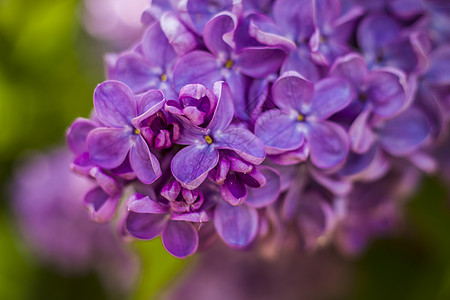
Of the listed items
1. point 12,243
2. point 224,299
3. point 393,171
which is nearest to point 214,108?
point 393,171

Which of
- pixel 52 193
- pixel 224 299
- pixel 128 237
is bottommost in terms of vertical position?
pixel 224 299

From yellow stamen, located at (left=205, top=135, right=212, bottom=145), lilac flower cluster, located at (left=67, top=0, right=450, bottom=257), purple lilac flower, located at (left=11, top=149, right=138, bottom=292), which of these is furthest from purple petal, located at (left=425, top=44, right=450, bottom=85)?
purple lilac flower, located at (left=11, top=149, right=138, bottom=292)

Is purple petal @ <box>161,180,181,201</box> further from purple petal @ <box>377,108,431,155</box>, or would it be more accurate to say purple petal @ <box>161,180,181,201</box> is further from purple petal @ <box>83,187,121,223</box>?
purple petal @ <box>377,108,431,155</box>

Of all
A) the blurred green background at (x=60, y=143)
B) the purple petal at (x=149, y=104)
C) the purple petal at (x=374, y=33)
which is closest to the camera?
the purple petal at (x=149, y=104)

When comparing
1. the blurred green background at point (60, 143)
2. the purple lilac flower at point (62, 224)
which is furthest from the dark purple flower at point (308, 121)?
the purple lilac flower at point (62, 224)

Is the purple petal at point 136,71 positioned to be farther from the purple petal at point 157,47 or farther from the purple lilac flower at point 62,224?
the purple lilac flower at point 62,224

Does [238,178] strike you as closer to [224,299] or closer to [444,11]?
[444,11]
